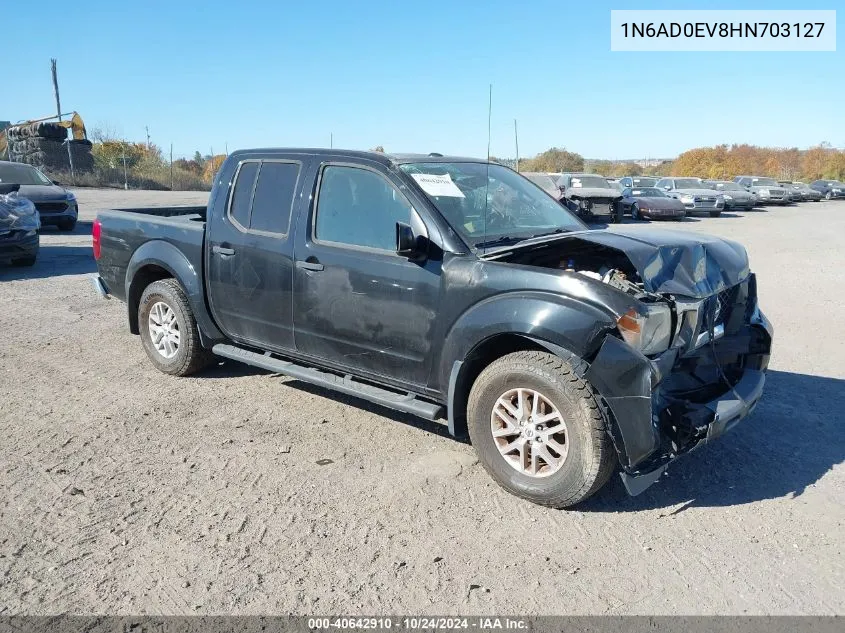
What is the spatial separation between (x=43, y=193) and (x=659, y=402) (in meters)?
15.5

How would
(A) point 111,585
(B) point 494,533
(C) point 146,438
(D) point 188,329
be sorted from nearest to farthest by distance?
(A) point 111,585, (B) point 494,533, (C) point 146,438, (D) point 188,329

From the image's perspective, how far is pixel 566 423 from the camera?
3695 millimetres

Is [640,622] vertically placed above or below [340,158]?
below

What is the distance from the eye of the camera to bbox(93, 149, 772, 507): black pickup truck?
3.62 meters

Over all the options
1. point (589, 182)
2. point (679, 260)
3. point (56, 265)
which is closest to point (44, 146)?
point (589, 182)

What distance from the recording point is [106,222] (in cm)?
650

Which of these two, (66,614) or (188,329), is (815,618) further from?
(188,329)

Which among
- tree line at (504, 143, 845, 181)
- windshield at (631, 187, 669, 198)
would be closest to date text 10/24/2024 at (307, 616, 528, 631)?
windshield at (631, 187, 669, 198)

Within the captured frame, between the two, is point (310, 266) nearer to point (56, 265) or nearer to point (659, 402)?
point (659, 402)

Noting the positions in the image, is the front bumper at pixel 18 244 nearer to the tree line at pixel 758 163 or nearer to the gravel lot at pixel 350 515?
the gravel lot at pixel 350 515

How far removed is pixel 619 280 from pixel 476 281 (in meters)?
0.80

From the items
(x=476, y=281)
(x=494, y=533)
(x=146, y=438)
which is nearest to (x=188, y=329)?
(x=146, y=438)

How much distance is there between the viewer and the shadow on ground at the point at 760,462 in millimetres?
3971

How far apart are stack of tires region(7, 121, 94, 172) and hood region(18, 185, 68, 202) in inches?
866
